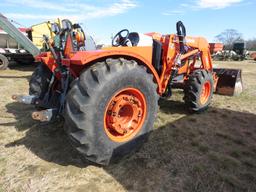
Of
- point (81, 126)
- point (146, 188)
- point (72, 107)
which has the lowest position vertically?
point (146, 188)

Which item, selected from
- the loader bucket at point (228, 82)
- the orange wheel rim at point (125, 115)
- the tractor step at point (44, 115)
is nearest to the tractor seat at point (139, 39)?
the orange wheel rim at point (125, 115)

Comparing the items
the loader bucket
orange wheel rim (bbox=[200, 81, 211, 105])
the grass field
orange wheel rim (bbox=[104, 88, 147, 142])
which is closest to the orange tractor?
orange wheel rim (bbox=[104, 88, 147, 142])

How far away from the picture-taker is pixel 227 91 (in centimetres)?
704

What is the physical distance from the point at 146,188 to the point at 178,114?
2.74 meters

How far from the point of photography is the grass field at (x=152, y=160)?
2842 millimetres

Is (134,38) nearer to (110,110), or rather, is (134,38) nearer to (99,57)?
(99,57)

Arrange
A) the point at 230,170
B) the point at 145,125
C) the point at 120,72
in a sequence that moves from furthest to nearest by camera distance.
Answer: the point at 145,125 → the point at 230,170 → the point at 120,72

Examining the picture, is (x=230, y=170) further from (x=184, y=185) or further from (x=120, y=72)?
(x=120, y=72)

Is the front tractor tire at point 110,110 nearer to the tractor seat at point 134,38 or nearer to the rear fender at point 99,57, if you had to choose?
the rear fender at point 99,57

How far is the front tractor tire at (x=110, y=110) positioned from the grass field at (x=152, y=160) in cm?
28

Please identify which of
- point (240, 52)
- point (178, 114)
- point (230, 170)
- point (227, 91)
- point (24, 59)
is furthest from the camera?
point (240, 52)

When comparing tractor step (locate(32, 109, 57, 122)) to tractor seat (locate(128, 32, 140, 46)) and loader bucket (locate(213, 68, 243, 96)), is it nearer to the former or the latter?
tractor seat (locate(128, 32, 140, 46))

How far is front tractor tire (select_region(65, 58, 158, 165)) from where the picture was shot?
2.74 m

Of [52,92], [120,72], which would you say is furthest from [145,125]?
[52,92]
